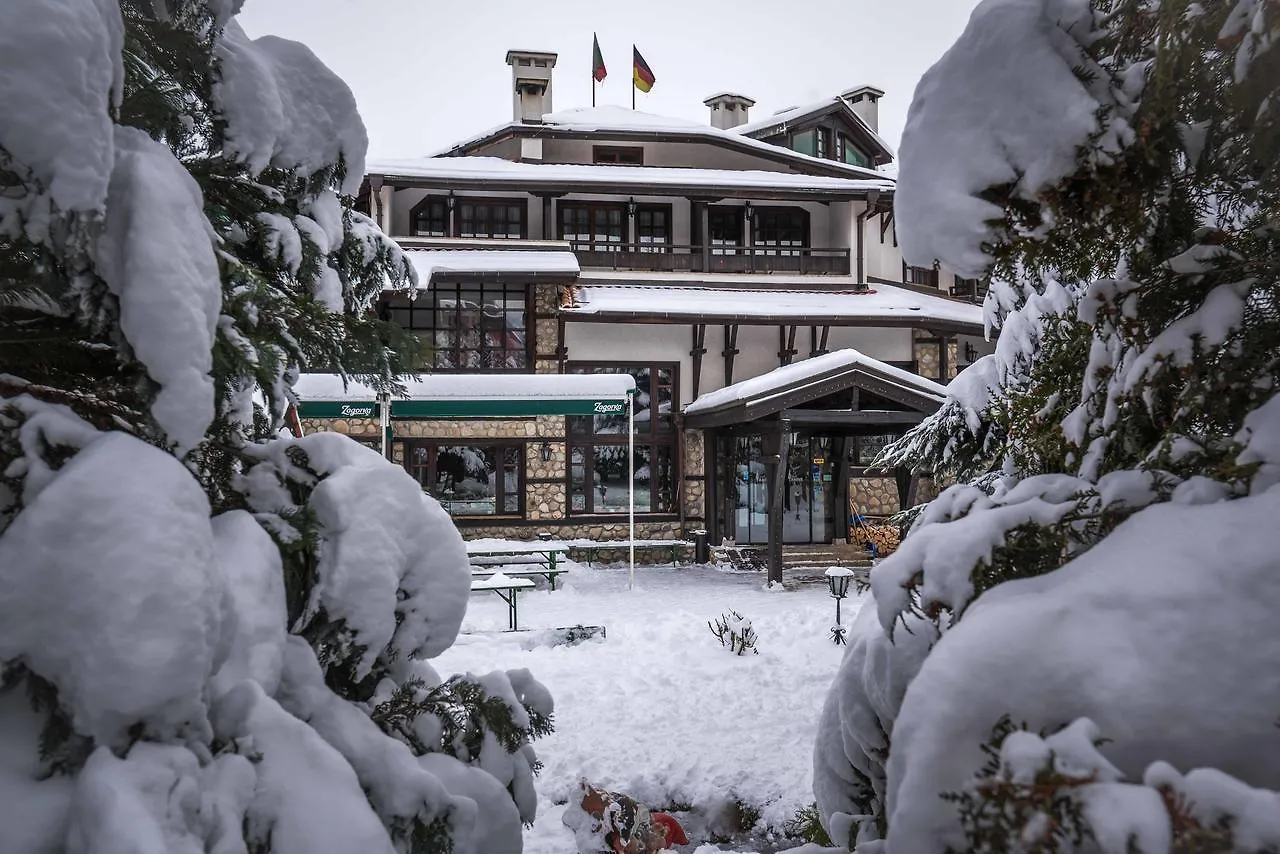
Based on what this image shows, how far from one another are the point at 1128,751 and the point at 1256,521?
525 mm

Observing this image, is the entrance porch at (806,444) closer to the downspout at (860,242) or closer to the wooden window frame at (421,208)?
the downspout at (860,242)

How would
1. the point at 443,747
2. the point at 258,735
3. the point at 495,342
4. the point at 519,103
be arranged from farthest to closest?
the point at 519,103 → the point at 495,342 → the point at 443,747 → the point at 258,735

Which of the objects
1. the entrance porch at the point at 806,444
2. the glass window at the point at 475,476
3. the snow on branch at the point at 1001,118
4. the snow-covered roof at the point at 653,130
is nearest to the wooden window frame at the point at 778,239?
the snow-covered roof at the point at 653,130

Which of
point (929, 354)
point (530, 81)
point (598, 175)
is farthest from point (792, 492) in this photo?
point (530, 81)

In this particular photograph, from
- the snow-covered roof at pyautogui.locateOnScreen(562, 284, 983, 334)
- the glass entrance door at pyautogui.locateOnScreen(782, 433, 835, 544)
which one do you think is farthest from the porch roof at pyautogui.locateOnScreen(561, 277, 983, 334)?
the glass entrance door at pyautogui.locateOnScreen(782, 433, 835, 544)

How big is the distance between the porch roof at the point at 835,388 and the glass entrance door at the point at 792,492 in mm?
2630

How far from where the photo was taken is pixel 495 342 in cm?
1568

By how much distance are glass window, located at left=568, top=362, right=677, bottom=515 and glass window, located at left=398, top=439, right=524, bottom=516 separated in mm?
1132

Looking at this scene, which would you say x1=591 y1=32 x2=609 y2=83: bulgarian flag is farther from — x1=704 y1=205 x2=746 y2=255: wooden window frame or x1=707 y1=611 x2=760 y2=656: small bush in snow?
x1=707 y1=611 x2=760 y2=656: small bush in snow

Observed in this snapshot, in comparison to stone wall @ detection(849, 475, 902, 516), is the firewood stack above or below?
below

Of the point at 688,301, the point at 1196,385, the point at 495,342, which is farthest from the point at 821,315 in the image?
the point at 1196,385

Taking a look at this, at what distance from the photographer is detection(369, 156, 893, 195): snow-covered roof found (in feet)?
53.0

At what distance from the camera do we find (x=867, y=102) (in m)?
22.4

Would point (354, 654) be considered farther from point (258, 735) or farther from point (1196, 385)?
point (1196, 385)
